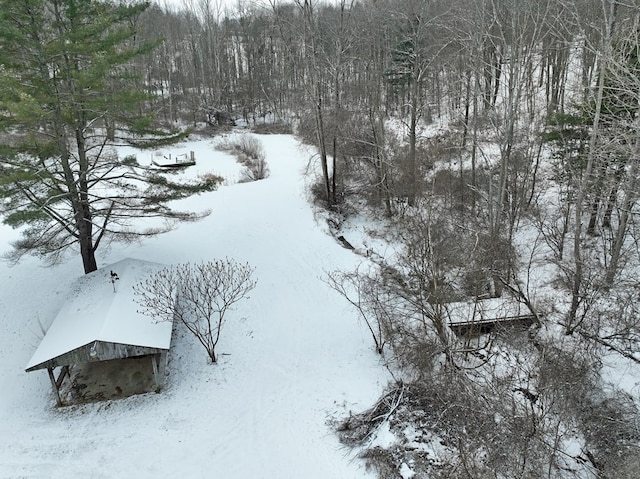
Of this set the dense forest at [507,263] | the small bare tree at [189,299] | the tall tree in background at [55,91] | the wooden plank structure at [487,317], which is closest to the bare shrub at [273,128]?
the dense forest at [507,263]

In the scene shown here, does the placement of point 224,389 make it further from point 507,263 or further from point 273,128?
point 273,128

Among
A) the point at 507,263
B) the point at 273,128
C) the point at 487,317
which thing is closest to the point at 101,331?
the point at 487,317

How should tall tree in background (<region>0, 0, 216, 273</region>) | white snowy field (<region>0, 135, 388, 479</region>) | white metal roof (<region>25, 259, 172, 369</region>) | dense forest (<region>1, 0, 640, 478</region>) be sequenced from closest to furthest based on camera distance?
dense forest (<region>1, 0, 640, 478</region>), white snowy field (<region>0, 135, 388, 479</region>), white metal roof (<region>25, 259, 172, 369</region>), tall tree in background (<region>0, 0, 216, 273</region>)

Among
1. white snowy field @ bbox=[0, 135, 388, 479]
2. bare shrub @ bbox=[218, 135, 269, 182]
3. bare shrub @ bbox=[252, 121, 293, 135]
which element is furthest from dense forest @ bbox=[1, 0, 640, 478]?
bare shrub @ bbox=[252, 121, 293, 135]

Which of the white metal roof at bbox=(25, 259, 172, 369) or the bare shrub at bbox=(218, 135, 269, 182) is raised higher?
the bare shrub at bbox=(218, 135, 269, 182)

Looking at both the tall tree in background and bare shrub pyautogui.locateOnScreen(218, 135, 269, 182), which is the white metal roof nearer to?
the tall tree in background

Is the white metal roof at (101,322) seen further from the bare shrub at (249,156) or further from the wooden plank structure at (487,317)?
the bare shrub at (249,156)
